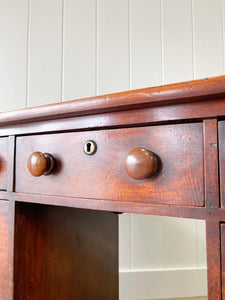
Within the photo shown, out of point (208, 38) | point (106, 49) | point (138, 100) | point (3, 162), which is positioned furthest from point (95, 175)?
point (208, 38)

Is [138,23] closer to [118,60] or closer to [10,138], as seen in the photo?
[118,60]

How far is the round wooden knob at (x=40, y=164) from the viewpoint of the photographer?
0.53 m

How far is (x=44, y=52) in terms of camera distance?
1.22 metres

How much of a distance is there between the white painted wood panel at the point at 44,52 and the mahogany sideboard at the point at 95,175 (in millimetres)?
599

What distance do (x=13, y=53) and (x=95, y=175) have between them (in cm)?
92

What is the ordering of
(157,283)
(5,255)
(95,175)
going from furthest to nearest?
(157,283), (5,255), (95,175)

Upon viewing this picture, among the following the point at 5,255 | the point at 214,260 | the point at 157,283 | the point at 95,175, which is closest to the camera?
the point at 214,260

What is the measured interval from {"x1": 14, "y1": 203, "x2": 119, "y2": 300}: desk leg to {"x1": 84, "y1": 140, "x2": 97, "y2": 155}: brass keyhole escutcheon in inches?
8.6

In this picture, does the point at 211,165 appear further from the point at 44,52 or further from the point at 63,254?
the point at 44,52

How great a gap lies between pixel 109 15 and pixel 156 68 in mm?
295

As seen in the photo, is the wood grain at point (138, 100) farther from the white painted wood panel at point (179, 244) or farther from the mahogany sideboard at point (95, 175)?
the white painted wood panel at point (179, 244)

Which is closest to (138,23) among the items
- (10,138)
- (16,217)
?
(10,138)

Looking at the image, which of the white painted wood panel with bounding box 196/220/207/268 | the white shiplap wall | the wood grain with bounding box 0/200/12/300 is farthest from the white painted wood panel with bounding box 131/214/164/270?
the wood grain with bounding box 0/200/12/300

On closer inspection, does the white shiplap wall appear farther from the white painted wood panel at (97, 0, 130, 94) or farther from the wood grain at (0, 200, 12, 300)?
the wood grain at (0, 200, 12, 300)
